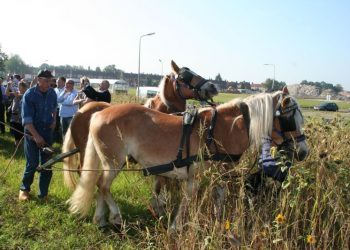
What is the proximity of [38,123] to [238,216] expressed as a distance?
3.06m

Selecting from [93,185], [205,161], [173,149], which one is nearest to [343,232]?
[205,161]

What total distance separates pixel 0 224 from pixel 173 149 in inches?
86.0

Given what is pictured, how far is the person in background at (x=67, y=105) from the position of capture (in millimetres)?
8242

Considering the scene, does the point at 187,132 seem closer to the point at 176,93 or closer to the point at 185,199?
the point at 185,199

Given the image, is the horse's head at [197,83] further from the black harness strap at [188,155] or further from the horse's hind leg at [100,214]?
the horse's hind leg at [100,214]

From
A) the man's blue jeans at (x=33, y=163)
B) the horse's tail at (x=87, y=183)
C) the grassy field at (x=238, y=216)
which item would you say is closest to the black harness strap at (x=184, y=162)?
the grassy field at (x=238, y=216)

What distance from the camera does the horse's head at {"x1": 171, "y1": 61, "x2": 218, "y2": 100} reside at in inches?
209

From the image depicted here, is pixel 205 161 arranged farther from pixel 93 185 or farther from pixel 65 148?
pixel 65 148

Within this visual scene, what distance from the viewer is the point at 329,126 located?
4.80 meters

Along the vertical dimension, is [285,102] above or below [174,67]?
below

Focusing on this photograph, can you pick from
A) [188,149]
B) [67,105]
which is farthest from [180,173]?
[67,105]

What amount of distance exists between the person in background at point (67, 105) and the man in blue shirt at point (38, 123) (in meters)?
3.18

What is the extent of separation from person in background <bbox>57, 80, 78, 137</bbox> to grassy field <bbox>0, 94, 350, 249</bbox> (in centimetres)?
289

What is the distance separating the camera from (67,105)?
8.27m
